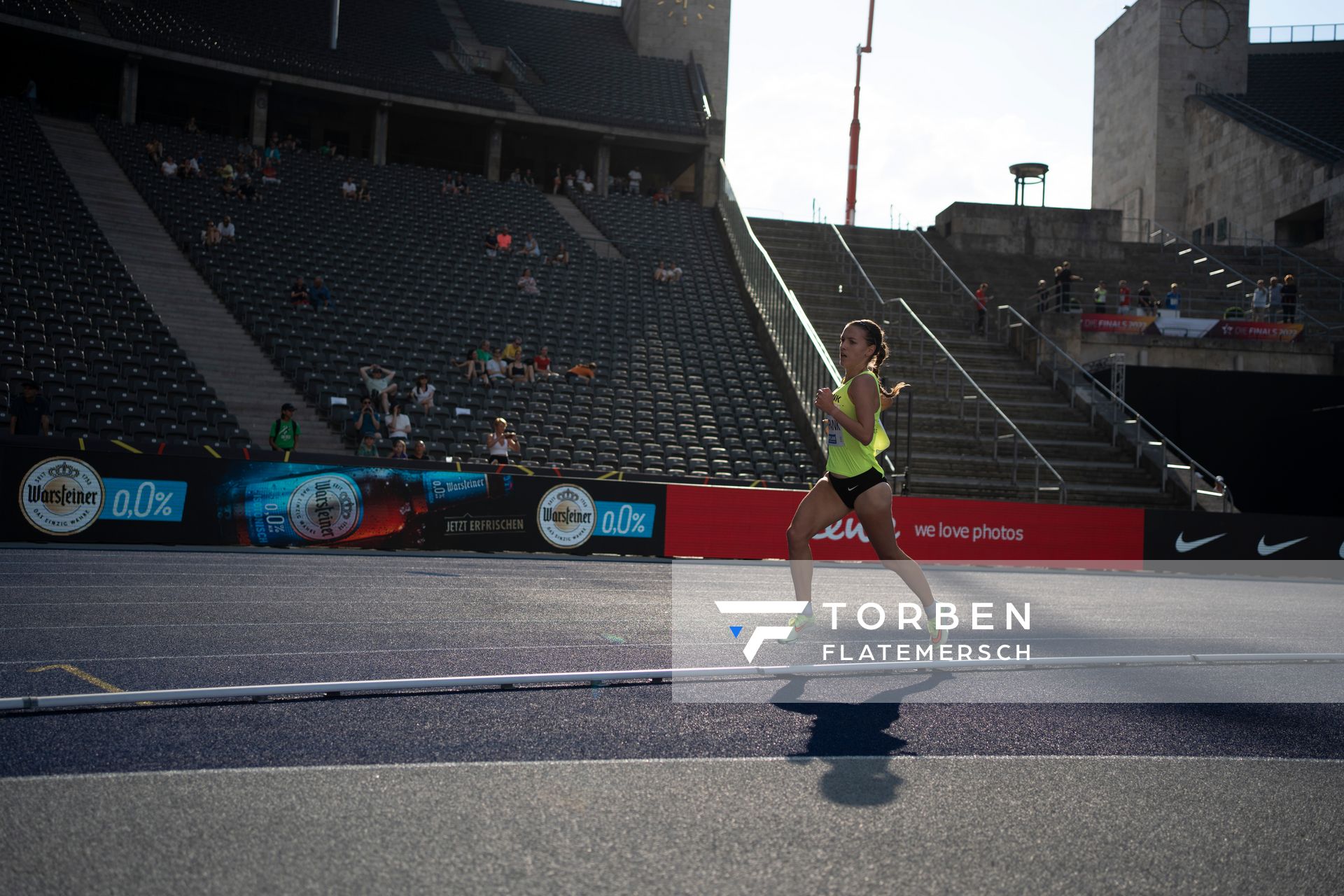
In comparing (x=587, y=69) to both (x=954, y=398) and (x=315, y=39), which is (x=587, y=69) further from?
(x=954, y=398)

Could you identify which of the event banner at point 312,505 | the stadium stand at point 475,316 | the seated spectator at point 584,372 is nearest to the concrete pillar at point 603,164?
the stadium stand at point 475,316

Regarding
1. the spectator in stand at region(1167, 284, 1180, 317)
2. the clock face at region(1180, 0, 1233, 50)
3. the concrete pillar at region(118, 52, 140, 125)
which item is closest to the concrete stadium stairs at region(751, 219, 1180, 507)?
the spectator in stand at region(1167, 284, 1180, 317)

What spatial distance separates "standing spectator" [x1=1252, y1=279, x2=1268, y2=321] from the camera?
29125 millimetres

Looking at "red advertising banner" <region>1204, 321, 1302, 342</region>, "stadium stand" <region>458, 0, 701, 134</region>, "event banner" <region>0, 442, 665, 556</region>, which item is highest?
"stadium stand" <region>458, 0, 701, 134</region>

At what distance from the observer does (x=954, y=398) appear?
84.5 feet

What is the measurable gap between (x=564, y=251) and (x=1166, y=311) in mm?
15378

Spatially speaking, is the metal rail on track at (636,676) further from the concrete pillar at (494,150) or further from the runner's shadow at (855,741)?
the concrete pillar at (494,150)

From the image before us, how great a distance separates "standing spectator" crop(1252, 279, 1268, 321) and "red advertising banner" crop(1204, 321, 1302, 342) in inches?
25.7

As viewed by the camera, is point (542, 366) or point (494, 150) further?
point (494, 150)

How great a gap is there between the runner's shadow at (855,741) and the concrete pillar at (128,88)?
113 feet

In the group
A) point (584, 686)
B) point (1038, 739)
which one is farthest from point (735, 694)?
point (1038, 739)

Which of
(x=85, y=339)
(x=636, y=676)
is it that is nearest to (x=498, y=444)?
(x=85, y=339)

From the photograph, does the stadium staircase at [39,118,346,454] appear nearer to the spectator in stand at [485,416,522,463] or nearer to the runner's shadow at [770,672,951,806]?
the spectator in stand at [485,416,522,463]

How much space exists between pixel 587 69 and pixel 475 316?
20865mm
